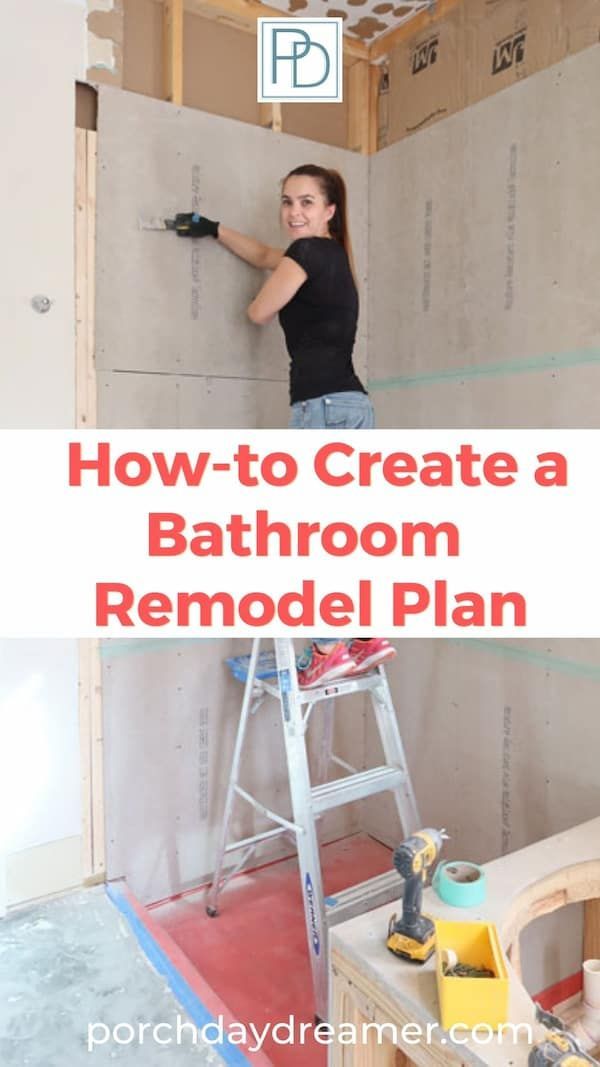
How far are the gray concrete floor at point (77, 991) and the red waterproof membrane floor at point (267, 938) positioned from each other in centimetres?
25

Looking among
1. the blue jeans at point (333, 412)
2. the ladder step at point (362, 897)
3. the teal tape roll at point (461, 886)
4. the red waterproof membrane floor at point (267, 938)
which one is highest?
the blue jeans at point (333, 412)

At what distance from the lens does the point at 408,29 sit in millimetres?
2520

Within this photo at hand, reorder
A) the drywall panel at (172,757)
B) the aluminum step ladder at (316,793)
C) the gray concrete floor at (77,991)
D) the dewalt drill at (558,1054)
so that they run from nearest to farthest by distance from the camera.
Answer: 1. the dewalt drill at (558,1054)
2. the gray concrete floor at (77,991)
3. the aluminum step ladder at (316,793)
4. the drywall panel at (172,757)

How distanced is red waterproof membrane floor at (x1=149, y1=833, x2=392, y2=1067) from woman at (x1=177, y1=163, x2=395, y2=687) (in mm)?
851

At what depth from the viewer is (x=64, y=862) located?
2.21m

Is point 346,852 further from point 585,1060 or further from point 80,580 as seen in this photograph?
Result: point 585,1060

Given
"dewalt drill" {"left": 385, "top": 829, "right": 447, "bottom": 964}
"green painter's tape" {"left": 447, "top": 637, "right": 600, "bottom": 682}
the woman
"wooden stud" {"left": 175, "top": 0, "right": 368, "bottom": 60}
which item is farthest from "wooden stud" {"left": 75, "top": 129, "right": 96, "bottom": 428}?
"dewalt drill" {"left": 385, "top": 829, "right": 447, "bottom": 964}

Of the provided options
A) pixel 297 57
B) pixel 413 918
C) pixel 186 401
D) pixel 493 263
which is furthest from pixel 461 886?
pixel 297 57

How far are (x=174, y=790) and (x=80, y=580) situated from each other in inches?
30.5

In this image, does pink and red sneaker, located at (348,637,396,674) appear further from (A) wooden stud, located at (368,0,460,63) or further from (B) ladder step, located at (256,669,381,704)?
(A) wooden stud, located at (368,0,460,63)

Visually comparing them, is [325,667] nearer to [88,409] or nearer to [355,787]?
[355,787]

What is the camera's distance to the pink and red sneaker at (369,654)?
2.08 meters

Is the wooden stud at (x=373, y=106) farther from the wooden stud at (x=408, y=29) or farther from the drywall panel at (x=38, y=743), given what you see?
the drywall panel at (x=38, y=743)

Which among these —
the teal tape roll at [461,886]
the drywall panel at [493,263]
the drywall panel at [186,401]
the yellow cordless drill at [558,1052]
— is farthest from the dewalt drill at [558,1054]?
the drywall panel at [186,401]
